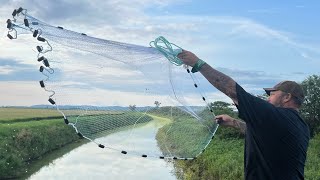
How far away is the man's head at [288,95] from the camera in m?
3.35

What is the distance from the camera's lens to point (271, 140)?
10.2ft

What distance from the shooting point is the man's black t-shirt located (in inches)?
119

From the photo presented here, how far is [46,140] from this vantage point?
1129 inches

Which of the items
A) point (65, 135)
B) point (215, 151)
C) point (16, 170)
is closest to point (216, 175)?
point (215, 151)

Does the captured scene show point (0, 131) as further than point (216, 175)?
Yes

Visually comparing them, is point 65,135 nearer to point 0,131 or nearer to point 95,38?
point 0,131

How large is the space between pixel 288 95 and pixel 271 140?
1.28 ft

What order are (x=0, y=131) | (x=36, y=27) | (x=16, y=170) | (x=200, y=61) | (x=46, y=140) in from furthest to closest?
1. (x=46, y=140)
2. (x=0, y=131)
3. (x=16, y=170)
4. (x=36, y=27)
5. (x=200, y=61)

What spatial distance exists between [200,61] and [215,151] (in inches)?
703

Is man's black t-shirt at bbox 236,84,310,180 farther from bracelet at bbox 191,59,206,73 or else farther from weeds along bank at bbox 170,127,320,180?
weeds along bank at bbox 170,127,320,180

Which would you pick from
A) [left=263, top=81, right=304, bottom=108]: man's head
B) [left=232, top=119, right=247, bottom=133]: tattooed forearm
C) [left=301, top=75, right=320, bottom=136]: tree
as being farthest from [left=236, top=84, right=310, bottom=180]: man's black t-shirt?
[left=301, top=75, right=320, bottom=136]: tree

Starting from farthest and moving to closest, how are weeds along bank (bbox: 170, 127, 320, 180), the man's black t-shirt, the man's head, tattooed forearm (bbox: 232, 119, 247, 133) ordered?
weeds along bank (bbox: 170, 127, 320, 180) → tattooed forearm (bbox: 232, 119, 247, 133) → the man's head → the man's black t-shirt

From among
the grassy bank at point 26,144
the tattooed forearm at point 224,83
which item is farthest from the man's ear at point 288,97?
the grassy bank at point 26,144

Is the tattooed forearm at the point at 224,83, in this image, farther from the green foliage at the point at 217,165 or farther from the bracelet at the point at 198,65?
the green foliage at the point at 217,165
